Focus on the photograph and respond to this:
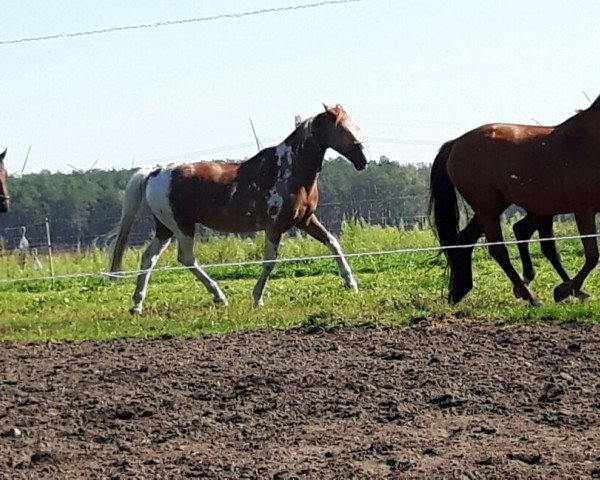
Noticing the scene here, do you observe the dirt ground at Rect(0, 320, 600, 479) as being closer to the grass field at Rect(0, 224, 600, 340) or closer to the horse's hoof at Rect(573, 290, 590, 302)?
the grass field at Rect(0, 224, 600, 340)

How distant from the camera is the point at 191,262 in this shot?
47.8 ft

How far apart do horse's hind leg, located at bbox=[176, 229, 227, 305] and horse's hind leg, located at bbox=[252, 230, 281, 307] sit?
0.46m

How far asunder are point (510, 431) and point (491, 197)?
19.6 feet

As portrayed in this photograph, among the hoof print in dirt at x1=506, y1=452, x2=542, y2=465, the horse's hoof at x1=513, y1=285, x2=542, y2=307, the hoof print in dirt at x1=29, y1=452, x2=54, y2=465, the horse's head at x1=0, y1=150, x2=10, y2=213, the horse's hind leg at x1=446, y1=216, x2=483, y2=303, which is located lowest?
the hoof print in dirt at x1=506, y1=452, x2=542, y2=465

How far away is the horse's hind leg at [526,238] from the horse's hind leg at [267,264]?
2639mm

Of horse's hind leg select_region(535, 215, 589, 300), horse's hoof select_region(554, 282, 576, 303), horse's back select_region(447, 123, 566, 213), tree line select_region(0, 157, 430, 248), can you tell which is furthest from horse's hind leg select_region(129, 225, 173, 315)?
tree line select_region(0, 157, 430, 248)

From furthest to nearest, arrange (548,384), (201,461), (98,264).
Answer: (98,264)
(548,384)
(201,461)

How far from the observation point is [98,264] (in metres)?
23.9

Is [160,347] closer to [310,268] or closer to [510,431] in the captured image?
[510,431]

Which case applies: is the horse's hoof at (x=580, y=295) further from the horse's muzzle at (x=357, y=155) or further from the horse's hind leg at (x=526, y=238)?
the horse's muzzle at (x=357, y=155)

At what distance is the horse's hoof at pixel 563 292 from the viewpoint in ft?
40.1

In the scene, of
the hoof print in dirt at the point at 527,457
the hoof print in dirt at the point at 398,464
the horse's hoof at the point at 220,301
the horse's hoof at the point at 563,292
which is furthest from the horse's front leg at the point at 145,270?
the hoof print in dirt at the point at 527,457

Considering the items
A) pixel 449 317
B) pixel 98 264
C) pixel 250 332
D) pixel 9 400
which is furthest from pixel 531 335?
pixel 98 264

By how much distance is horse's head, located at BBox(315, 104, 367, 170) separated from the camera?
1425 cm
